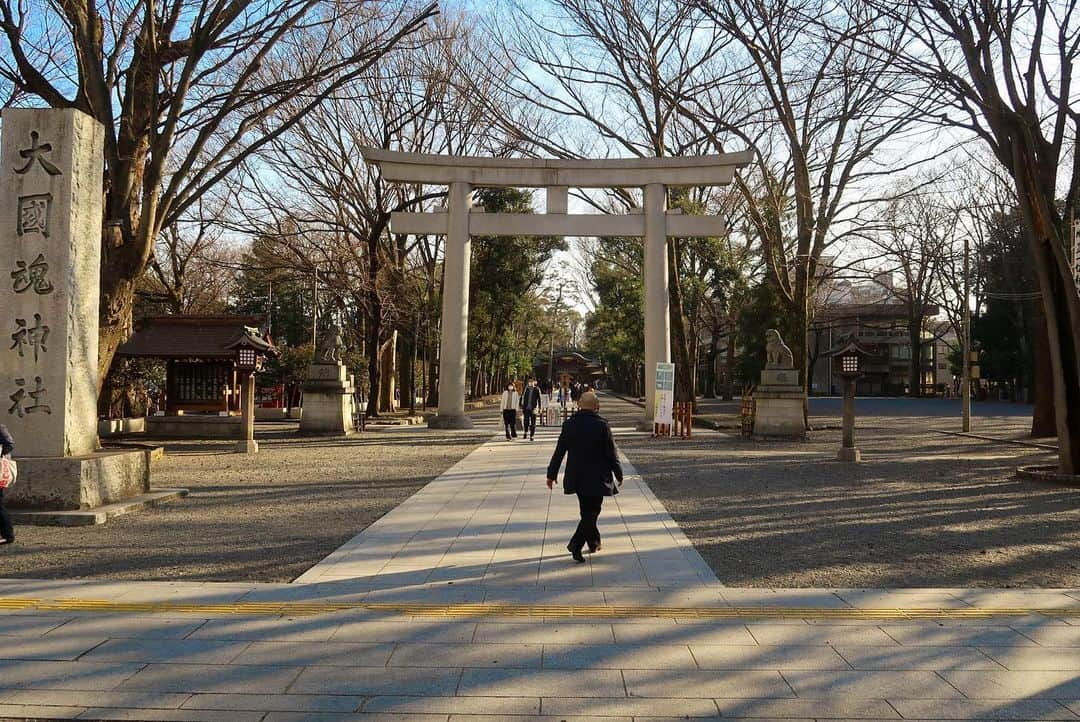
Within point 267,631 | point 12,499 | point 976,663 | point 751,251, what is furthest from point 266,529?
point 751,251

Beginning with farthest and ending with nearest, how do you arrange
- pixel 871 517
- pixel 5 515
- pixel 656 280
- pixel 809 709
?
pixel 656 280 → pixel 871 517 → pixel 5 515 → pixel 809 709

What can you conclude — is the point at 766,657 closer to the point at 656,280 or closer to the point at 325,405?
the point at 325,405

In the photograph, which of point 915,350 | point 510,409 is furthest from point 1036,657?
point 915,350

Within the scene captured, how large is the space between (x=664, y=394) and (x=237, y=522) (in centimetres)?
1447

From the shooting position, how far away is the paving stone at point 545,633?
201 inches

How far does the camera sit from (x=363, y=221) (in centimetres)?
2842

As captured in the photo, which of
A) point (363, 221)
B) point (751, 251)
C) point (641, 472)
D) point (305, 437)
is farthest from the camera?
point (751, 251)

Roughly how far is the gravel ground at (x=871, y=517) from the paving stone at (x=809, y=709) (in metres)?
2.40

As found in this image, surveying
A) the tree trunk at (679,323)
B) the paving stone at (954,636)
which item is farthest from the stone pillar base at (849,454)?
the tree trunk at (679,323)

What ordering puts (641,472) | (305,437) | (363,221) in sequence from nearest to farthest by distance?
(641,472)
(305,437)
(363,221)

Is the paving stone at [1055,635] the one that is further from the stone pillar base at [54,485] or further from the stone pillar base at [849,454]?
the stone pillar base at [849,454]

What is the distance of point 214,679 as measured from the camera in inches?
174

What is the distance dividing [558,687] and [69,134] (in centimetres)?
847

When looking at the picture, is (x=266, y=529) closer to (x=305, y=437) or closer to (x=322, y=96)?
(x=322, y=96)
